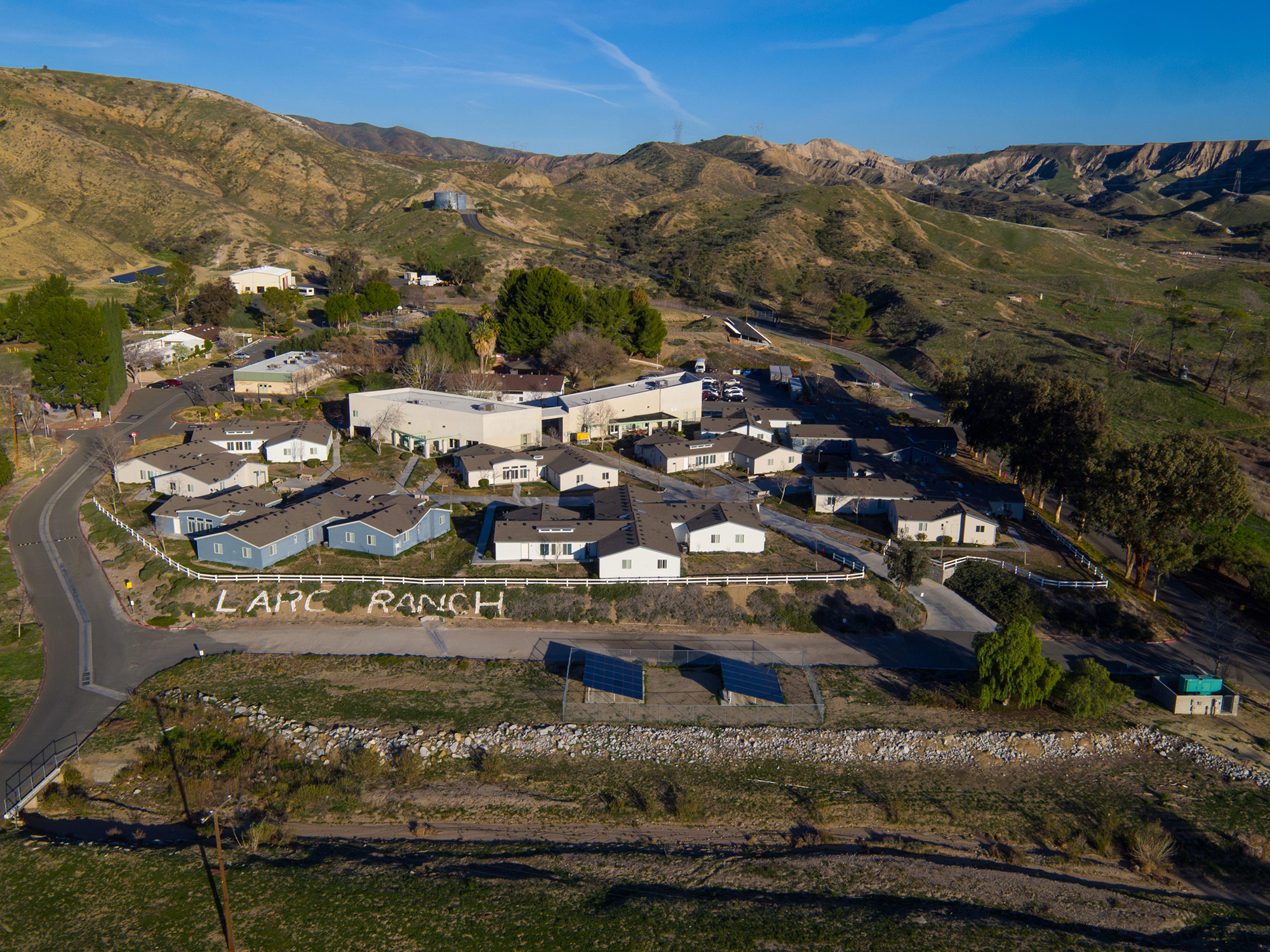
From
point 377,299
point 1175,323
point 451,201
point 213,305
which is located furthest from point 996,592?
point 451,201

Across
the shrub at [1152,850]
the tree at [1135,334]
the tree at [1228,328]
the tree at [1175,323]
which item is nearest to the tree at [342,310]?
the shrub at [1152,850]

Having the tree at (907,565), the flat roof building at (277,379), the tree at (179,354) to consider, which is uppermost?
the tree at (179,354)

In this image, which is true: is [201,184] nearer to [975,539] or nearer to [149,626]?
[149,626]

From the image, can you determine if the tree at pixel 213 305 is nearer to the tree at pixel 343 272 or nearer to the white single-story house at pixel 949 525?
the tree at pixel 343 272

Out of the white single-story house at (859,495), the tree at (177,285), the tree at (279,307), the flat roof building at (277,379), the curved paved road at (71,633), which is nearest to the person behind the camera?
the curved paved road at (71,633)

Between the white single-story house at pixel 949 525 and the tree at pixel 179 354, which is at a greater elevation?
the tree at pixel 179 354

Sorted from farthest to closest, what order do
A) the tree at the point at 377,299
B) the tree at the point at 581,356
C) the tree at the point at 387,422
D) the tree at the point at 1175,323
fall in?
1. the tree at the point at 377,299
2. the tree at the point at 1175,323
3. the tree at the point at 581,356
4. the tree at the point at 387,422

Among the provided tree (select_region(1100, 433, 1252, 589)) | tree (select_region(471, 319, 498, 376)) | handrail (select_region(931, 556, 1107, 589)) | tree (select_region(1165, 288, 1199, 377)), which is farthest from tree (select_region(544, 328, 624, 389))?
tree (select_region(1165, 288, 1199, 377))
